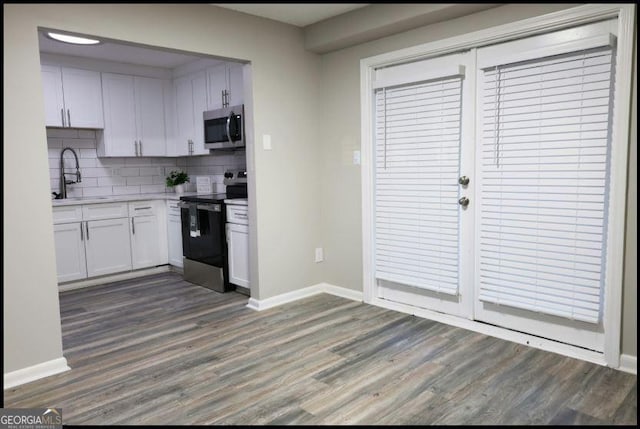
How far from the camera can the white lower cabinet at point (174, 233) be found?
5062 millimetres

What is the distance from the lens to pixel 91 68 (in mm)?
4926

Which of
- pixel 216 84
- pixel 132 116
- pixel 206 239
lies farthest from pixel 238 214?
pixel 132 116

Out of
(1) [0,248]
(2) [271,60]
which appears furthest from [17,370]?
(2) [271,60]

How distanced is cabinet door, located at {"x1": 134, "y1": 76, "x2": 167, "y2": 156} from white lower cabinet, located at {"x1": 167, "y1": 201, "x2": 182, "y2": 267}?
74cm

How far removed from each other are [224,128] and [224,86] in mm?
483

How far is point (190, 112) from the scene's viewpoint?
5.31 meters

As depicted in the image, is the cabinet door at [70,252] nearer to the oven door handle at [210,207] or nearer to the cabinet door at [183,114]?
the oven door handle at [210,207]

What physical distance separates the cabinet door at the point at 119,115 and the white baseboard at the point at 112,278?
1305mm

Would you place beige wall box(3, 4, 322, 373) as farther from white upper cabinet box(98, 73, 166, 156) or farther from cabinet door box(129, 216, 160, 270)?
white upper cabinet box(98, 73, 166, 156)

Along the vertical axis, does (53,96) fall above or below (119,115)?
above

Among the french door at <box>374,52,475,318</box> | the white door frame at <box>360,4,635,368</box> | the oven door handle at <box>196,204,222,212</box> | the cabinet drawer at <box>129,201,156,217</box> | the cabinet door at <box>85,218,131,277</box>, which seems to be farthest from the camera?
the cabinet drawer at <box>129,201,156,217</box>

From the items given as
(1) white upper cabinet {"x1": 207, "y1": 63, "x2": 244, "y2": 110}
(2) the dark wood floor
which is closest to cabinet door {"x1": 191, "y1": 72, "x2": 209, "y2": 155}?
(1) white upper cabinet {"x1": 207, "y1": 63, "x2": 244, "y2": 110}

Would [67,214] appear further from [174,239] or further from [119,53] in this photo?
[119,53]

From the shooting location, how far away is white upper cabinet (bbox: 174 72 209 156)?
514 centimetres
